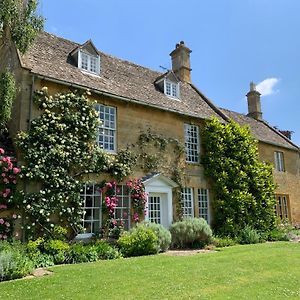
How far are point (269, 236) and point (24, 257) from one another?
13.6 m

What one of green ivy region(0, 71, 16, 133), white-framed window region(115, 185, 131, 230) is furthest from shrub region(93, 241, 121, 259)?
green ivy region(0, 71, 16, 133)

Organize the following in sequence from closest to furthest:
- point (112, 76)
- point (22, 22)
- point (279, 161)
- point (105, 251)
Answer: point (22, 22) → point (105, 251) → point (112, 76) → point (279, 161)

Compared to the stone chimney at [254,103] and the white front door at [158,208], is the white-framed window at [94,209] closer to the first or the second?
the white front door at [158,208]

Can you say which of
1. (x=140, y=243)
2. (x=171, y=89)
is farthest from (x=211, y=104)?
(x=140, y=243)

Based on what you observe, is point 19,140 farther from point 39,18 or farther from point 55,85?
point 39,18

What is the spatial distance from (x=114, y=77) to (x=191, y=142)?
550 cm

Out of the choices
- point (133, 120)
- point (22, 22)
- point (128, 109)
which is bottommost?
point (133, 120)

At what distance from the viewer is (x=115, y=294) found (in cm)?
683

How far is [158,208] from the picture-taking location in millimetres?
16719

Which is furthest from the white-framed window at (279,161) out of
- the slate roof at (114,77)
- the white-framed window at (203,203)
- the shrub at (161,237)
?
→ the shrub at (161,237)

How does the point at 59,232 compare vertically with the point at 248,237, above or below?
above

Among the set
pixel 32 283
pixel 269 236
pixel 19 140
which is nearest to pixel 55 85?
pixel 19 140

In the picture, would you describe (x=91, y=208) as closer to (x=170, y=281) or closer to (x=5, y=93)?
(x=5, y=93)

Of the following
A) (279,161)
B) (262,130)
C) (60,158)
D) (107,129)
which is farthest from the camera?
(262,130)
